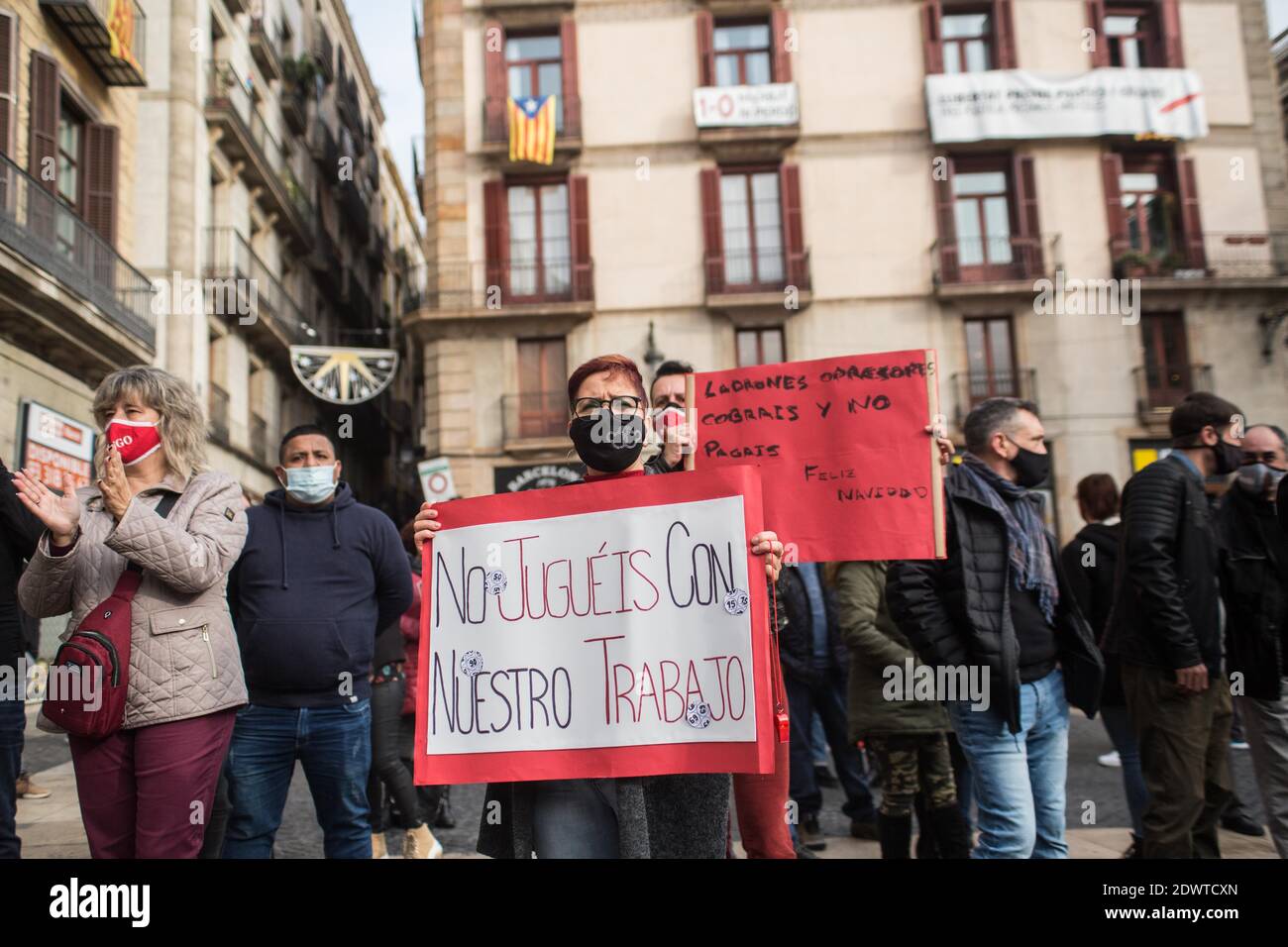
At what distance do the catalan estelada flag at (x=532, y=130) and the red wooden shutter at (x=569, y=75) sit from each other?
0.56 metres

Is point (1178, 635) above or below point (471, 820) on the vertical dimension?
above

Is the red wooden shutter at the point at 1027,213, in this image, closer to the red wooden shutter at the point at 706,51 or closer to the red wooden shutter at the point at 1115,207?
the red wooden shutter at the point at 1115,207

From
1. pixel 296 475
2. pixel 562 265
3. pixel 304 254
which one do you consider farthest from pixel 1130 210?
pixel 296 475

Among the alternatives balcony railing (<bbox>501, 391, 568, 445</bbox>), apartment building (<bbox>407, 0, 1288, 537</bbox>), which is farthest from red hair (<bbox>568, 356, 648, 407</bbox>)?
balcony railing (<bbox>501, 391, 568, 445</bbox>)

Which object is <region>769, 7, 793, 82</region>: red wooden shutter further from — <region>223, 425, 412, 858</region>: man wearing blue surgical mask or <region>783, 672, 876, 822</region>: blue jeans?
<region>223, 425, 412, 858</region>: man wearing blue surgical mask

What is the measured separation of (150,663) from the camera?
309 centimetres

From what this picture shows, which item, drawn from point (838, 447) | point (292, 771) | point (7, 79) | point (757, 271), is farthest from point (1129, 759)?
point (757, 271)

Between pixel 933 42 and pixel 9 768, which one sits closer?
pixel 9 768

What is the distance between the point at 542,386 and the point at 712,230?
469cm

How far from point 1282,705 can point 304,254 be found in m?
26.1

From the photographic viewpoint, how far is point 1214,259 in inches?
822

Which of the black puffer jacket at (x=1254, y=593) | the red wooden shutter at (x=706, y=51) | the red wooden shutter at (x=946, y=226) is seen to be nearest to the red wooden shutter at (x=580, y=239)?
the red wooden shutter at (x=706, y=51)

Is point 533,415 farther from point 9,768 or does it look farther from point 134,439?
point 134,439
